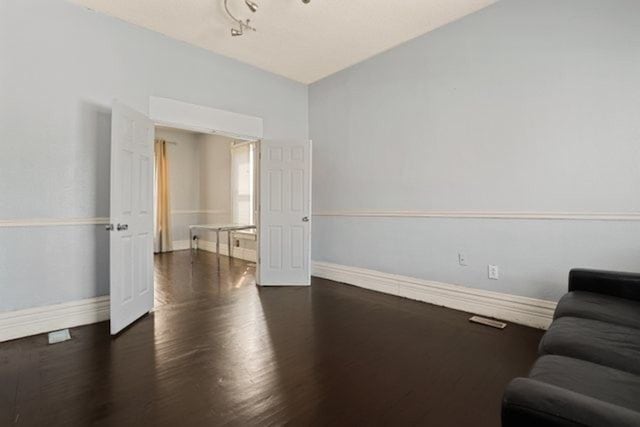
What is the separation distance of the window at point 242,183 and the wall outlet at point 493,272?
433 cm

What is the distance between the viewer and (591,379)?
1.12 meters

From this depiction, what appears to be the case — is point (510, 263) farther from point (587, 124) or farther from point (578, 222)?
point (587, 124)

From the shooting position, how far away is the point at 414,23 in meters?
3.18

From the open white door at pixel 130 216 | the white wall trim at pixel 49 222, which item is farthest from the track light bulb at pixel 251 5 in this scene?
the white wall trim at pixel 49 222

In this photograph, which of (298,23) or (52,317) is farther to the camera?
(298,23)

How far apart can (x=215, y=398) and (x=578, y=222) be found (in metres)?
2.86

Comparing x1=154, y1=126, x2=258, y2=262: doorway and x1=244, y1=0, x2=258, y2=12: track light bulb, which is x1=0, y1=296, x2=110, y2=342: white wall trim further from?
x1=154, y1=126, x2=258, y2=262: doorway

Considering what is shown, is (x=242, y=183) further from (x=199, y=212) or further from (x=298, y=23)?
(x=298, y=23)

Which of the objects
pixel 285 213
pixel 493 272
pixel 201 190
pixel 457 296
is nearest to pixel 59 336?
pixel 285 213

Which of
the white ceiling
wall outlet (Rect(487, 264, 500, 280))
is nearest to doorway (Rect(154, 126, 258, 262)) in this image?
the white ceiling

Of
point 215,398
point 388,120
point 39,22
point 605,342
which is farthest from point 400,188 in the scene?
point 39,22

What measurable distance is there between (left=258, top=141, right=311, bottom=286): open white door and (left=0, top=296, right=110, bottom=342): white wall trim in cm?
178

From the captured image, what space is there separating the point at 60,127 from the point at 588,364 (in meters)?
3.84

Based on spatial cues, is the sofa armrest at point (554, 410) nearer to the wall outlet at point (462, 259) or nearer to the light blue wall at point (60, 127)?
the wall outlet at point (462, 259)
